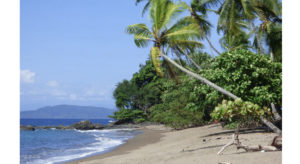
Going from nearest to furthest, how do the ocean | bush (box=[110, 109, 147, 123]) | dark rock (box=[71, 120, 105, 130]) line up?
the ocean → bush (box=[110, 109, 147, 123]) → dark rock (box=[71, 120, 105, 130])

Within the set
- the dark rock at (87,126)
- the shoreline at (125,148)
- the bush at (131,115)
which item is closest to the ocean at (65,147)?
the shoreline at (125,148)

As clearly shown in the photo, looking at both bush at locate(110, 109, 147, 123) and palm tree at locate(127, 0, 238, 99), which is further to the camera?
bush at locate(110, 109, 147, 123)

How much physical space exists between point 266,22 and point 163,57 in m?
5.81

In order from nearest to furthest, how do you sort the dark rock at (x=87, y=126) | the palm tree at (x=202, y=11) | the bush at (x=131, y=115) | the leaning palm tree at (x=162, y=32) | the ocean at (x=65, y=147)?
the leaning palm tree at (x=162, y=32) → the ocean at (x=65, y=147) → the palm tree at (x=202, y=11) → the bush at (x=131, y=115) → the dark rock at (x=87, y=126)

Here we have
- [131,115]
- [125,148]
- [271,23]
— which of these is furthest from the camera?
[131,115]

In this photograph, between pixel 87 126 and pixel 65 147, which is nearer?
pixel 65 147

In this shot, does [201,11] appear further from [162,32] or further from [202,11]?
[162,32]

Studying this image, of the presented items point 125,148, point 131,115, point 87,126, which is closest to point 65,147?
point 125,148

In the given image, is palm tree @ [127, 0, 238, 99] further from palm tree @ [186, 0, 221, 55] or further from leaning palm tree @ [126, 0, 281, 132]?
palm tree @ [186, 0, 221, 55]

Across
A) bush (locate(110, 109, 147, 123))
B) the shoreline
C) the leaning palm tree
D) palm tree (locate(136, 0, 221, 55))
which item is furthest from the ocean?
bush (locate(110, 109, 147, 123))

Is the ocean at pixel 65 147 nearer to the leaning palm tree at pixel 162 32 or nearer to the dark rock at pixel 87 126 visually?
the leaning palm tree at pixel 162 32

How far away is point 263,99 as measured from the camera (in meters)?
12.2
